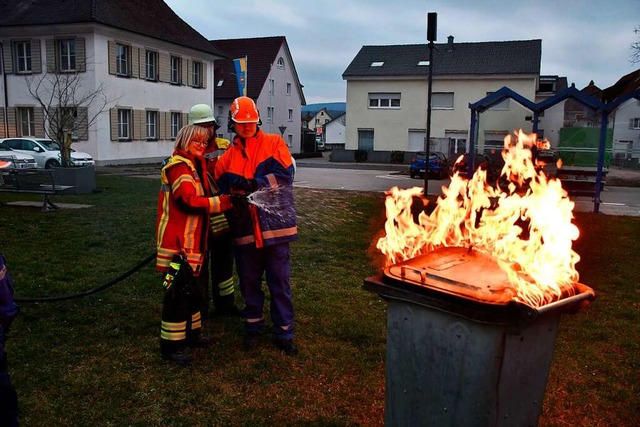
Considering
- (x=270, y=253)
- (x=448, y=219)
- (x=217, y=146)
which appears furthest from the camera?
(x=217, y=146)

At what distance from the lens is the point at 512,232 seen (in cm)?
299

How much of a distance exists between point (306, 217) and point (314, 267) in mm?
4353

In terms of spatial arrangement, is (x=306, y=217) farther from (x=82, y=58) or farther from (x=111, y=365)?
(x=82, y=58)

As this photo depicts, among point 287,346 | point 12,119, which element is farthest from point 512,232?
point 12,119

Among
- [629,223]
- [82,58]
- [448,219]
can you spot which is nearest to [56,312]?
[448,219]

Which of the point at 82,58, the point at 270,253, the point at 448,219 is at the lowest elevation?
the point at 270,253

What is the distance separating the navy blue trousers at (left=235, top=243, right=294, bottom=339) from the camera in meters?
4.31

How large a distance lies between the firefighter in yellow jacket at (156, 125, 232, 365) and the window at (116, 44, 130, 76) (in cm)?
2407

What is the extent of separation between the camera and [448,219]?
10.6ft

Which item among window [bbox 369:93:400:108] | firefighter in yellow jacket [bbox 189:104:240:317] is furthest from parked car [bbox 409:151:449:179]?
firefighter in yellow jacket [bbox 189:104:240:317]

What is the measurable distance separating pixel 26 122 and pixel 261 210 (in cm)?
2662

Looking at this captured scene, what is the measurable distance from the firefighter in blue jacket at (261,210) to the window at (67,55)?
24.0 metres

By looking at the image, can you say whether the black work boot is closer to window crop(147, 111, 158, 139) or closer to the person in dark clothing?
the person in dark clothing

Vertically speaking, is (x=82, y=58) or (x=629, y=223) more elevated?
(x=82, y=58)
